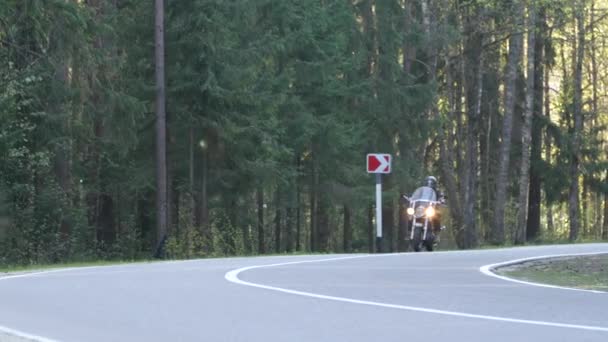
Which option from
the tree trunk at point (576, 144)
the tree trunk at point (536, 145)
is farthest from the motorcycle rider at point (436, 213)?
the tree trunk at point (576, 144)

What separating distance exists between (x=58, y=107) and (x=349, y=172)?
16.0 m

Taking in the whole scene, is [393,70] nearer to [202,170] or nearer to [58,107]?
[202,170]

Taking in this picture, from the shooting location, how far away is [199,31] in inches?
1471

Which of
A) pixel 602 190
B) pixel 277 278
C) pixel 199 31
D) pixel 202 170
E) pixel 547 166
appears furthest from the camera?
pixel 602 190

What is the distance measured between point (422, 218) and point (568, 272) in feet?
33.6

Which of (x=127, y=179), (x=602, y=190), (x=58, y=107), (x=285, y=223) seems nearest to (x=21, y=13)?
(x=58, y=107)

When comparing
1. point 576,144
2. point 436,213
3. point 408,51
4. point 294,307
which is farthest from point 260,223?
point 294,307

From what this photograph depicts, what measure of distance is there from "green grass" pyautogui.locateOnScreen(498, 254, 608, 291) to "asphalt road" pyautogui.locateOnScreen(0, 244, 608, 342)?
93cm

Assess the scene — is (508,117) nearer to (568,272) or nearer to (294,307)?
(568,272)

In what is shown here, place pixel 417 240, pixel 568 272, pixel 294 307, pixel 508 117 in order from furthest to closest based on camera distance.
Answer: pixel 508 117 < pixel 417 240 < pixel 568 272 < pixel 294 307

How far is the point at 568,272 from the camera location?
1975cm

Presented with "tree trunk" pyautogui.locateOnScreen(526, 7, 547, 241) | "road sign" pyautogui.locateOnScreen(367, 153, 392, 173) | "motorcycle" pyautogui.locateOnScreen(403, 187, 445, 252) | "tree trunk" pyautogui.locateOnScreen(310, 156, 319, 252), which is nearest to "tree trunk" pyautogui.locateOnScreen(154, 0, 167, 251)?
"road sign" pyautogui.locateOnScreen(367, 153, 392, 173)

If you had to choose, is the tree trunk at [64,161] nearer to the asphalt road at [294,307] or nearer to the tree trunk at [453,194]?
the tree trunk at [453,194]

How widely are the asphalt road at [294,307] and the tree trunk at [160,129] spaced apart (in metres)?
16.0
